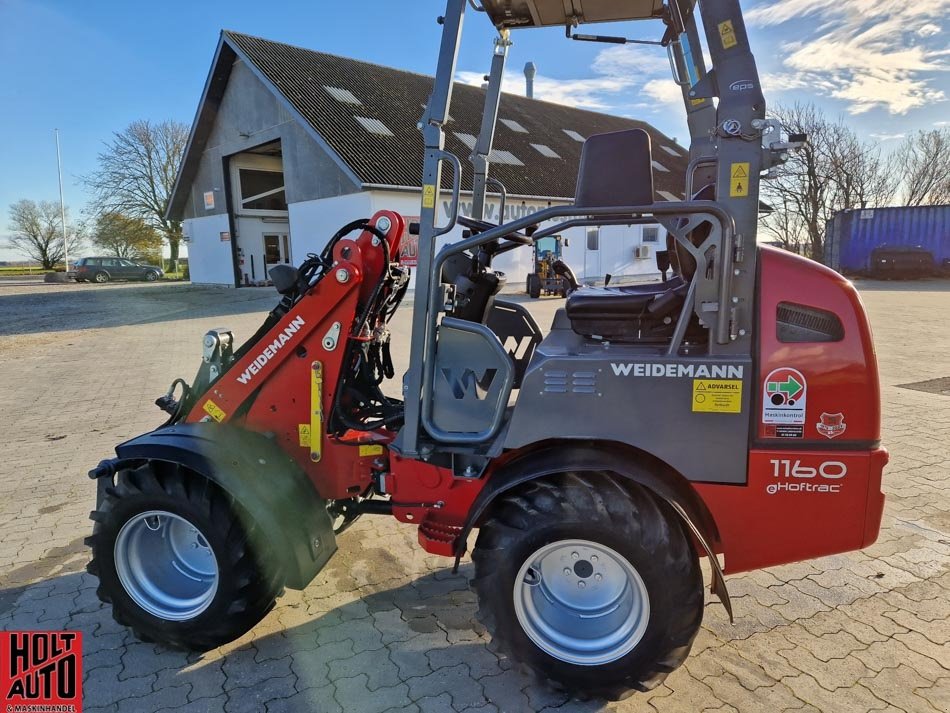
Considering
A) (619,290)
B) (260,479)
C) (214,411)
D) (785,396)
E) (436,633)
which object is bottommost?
(436,633)

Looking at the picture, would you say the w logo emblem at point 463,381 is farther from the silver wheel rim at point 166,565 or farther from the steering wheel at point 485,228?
the silver wheel rim at point 166,565

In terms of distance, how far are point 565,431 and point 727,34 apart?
5.23 feet

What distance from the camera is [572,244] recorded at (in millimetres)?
22344

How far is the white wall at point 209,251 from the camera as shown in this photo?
87.0 feet

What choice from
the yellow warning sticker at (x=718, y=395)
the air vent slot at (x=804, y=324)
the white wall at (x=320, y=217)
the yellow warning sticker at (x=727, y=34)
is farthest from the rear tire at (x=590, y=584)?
the white wall at (x=320, y=217)

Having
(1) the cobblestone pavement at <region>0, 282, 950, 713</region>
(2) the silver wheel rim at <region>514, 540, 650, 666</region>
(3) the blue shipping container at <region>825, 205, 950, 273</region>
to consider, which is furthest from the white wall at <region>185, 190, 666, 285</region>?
(2) the silver wheel rim at <region>514, 540, 650, 666</region>

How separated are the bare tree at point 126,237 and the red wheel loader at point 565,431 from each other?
4662 cm

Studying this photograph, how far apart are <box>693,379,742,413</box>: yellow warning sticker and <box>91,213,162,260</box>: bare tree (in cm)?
4804

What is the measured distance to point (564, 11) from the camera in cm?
290

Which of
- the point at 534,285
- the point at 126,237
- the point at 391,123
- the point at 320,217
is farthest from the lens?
the point at 126,237

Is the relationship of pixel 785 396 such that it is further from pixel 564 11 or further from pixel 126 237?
pixel 126 237

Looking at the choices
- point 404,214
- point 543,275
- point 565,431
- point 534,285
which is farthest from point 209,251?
point 565,431

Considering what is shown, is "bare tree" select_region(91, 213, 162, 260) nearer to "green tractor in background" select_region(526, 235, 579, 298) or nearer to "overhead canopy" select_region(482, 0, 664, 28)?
"green tractor in background" select_region(526, 235, 579, 298)

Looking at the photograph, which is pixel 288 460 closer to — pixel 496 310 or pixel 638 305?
Answer: pixel 496 310
